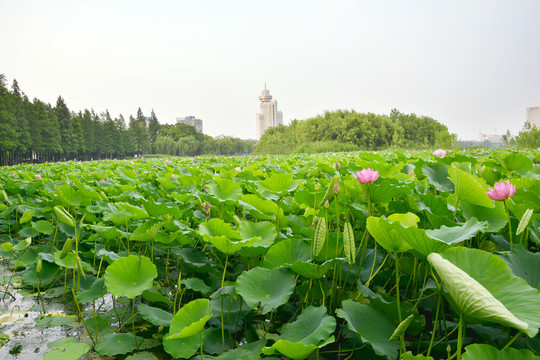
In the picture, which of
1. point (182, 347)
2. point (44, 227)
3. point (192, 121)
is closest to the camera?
point (182, 347)

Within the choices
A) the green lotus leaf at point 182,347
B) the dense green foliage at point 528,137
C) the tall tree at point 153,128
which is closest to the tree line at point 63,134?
→ the tall tree at point 153,128

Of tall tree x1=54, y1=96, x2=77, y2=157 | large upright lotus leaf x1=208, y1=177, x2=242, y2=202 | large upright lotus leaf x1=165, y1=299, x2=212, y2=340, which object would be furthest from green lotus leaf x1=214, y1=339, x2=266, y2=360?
tall tree x1=54, y1=96, x2=77, y2=157

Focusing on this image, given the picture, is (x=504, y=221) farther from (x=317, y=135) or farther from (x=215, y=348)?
(x=317, y=135)

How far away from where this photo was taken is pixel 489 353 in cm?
56

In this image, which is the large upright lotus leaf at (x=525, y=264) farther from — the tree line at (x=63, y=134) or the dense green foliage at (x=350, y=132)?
the tree line at (x=63, y=134)

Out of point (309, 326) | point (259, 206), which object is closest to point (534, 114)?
point (259, 206)

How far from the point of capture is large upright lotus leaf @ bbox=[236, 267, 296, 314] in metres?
0.85

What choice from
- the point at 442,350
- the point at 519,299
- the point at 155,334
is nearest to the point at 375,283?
the point at 442,350

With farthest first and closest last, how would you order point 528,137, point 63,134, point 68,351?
1. point 63,134
2. point 528,137
3. point 68,351

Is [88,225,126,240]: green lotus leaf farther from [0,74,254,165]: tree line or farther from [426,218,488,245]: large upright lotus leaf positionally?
[0,74,254,165]: tree line

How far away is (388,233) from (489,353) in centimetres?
28

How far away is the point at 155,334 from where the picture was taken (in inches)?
43.8

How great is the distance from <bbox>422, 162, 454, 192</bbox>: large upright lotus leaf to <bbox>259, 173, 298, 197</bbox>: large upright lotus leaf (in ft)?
1.93

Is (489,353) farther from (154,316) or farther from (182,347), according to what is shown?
(154,316)
